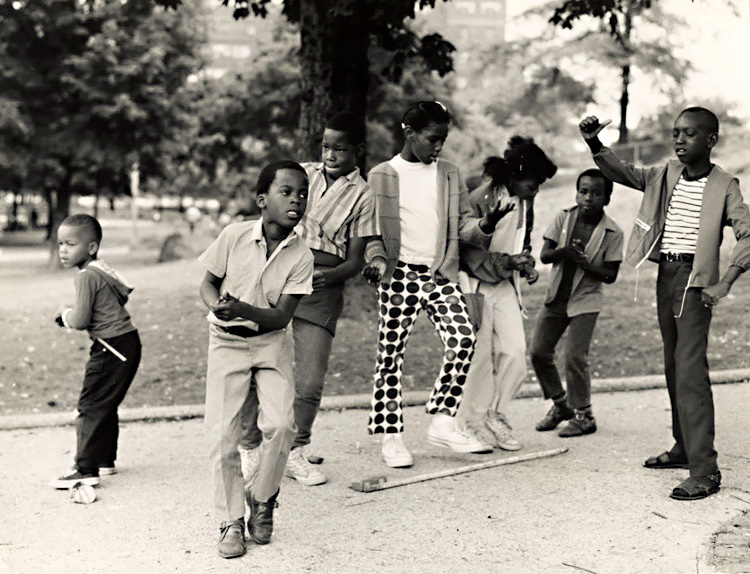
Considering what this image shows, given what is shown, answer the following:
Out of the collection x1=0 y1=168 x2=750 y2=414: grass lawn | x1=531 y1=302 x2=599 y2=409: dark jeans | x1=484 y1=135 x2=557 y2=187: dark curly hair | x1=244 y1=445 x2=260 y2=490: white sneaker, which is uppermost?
x1=484 y1=135 x2=557 y2=187: dark curly hair

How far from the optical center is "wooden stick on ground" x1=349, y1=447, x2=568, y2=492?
18.4 feet

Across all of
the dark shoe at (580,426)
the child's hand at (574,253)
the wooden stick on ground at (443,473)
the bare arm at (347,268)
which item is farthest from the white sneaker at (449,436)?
the child's hand at (574,253)

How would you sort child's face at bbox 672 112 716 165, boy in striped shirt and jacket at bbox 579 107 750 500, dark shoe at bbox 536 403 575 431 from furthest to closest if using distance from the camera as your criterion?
dark shoe at bbox 536 403 575 431, child's face at bbox 672 112 716 165, boy in striped shirt and jacket at bbox 579 107 750 500

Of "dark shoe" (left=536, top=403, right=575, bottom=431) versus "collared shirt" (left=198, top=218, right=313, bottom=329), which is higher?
"collared shirt" (left=198, top=218, right=313, bottom=329)

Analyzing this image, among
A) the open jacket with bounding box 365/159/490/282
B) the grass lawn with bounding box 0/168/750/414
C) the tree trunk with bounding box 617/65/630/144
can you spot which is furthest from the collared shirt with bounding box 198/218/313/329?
the tree trunk with bounding box 617/65/630/144

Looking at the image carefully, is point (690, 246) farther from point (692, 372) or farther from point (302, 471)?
point (302, 471)

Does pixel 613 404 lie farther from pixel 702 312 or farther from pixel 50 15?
pixel 50 15

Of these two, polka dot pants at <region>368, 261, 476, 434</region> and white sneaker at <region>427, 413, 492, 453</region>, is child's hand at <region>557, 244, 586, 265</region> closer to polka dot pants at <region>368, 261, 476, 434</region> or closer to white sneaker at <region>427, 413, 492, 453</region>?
polka dot pants at <region>368, 261, 476, 434</region>

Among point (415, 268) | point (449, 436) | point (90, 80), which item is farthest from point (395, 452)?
point (90, 80)

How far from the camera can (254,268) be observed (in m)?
4.73

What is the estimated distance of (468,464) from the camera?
6203mm

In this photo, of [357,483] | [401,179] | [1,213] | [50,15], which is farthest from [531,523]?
[1,213]

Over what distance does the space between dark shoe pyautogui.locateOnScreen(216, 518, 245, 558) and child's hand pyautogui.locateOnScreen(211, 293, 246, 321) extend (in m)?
0.98

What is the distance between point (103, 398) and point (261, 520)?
1633 millimetres
